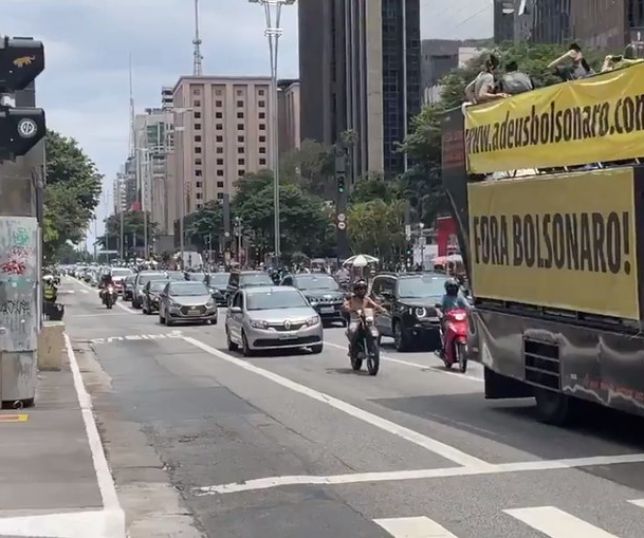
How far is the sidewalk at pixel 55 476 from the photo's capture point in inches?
332

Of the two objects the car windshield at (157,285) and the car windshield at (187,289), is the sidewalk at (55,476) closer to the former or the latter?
the car windshield at (187,289)

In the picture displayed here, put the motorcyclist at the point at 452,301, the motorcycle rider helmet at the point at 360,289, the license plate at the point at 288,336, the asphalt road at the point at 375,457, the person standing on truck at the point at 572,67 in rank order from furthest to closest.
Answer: the license plate at the point at 288,336 → the motorcyclist at the point at 452,301 → the motorcycle rider helmet at the point at 360,289 → the person standing on truck at the point at 572,67 → the asphalt road at the point at 375,457

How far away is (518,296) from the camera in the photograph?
1326 centimetres

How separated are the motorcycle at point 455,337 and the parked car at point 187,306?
20271 mm

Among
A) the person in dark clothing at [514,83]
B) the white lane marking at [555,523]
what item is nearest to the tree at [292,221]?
the person in dark clothing at [514,83]

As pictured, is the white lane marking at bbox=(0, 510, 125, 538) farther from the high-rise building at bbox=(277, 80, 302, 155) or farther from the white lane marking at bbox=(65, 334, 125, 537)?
the high-rise building at bbox=(277, 80, 302, 155)

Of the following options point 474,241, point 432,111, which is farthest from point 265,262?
point 474,241

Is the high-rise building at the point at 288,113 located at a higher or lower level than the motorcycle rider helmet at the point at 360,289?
higher

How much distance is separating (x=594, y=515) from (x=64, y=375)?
44.0ft

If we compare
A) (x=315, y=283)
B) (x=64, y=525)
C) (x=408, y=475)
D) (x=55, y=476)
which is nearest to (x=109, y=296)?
(x=315, y=283)

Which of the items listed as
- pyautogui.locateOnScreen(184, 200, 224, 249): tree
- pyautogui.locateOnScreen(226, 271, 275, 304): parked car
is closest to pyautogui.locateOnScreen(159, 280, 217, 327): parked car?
pyautogui.locateOnScreen(226, 271, 275, 304): parked car

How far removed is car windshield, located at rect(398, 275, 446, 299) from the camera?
86.8 feet

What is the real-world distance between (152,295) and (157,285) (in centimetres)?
167

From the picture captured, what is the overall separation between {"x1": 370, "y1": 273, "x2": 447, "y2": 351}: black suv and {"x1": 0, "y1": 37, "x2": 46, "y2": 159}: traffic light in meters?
13.5
